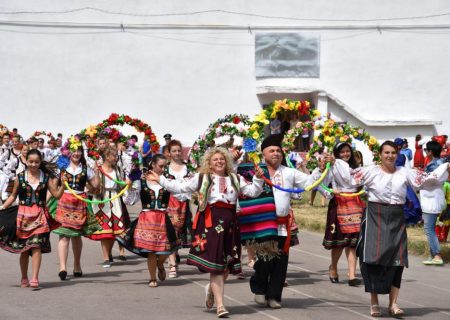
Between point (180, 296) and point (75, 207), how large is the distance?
2.54 m

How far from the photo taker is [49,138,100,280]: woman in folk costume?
1199 cm

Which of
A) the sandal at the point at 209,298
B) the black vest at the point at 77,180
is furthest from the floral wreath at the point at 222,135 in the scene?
the sandal at the point at 209,298

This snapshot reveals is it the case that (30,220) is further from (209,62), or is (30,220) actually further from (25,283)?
(209,62)

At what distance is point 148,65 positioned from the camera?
33.3 metres

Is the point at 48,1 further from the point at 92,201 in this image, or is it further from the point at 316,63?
the point at 92,201

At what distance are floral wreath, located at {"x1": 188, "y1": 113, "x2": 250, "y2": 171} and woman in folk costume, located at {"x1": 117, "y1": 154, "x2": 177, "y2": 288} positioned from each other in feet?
4.68

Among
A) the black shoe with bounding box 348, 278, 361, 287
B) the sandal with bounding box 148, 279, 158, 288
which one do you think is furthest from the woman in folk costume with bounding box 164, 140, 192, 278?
the black shoe with bounding box 348, 278, 361, 287

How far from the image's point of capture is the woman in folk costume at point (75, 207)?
12.0m

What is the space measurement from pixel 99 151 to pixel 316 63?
21634 millimetres

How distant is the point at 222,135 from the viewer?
13.1 meters

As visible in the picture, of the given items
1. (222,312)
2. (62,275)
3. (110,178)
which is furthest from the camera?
(110,178)

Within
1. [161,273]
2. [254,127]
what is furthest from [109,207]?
[254,127]

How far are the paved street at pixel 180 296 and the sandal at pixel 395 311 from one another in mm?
223

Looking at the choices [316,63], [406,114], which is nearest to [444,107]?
[406,114]
